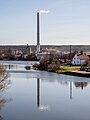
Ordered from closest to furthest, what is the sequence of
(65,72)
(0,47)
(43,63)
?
1. (65,72)
2. (43,63)
3. (0,47)

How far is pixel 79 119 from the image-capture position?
27.1 feet

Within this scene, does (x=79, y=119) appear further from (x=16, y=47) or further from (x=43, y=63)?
(x=16, y=47)

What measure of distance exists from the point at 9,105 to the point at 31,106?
743mm

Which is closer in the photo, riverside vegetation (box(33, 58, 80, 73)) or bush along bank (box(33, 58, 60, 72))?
riverside vegetation (box(33, 58, 80, 73))

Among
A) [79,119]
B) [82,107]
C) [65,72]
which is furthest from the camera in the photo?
[65,72]

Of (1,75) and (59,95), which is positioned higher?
(1,75)

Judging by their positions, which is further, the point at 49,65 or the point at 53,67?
the point at 49,65

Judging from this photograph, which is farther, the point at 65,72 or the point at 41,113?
the point at 65,72

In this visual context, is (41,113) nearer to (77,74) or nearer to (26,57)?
(77,74)

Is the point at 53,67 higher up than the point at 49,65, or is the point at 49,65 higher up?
the point at 49,65

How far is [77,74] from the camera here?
2241 centimetres

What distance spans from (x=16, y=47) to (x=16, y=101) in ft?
252

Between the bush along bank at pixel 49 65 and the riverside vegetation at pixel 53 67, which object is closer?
the riverside vegetation at pixel 53 67

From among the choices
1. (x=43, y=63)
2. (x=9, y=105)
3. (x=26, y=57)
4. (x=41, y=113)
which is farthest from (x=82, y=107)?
(x=26, y=57)
